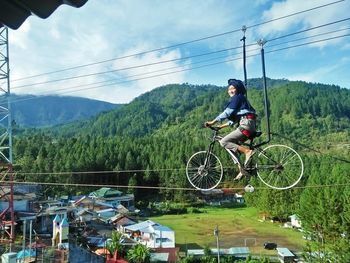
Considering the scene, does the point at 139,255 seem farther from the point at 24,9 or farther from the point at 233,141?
the point at 24,9

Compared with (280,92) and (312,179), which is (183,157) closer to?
(312,179)

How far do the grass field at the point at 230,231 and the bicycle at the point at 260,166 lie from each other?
83.8 ft

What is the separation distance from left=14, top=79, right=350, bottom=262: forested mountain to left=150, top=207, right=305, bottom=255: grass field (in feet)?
9.08

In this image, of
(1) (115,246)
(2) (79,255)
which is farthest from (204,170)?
(1) (115,246)

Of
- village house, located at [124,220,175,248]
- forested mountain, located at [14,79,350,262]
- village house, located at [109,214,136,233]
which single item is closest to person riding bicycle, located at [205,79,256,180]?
forested mountain, located at [14,79,350,262]

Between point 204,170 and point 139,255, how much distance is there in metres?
19.2

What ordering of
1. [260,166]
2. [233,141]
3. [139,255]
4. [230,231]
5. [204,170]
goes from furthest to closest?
1. [230,231]
2. [139,255]
3. [204,170]
4. [260,166]
5. [233,141]

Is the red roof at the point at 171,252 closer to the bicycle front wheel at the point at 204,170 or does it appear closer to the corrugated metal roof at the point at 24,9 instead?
the bicycle front wheel at the point at 204,170

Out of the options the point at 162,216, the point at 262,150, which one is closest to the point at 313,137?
the point at 162,216

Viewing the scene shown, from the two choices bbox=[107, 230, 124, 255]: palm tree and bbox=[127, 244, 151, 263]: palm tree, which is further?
bbox=[107, 230, 124, 255]: palm tree

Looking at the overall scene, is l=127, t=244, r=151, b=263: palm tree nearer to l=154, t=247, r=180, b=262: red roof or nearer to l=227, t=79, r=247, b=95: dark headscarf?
l=154, t=247, r=180, b=262: red roof

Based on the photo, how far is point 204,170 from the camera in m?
7.68

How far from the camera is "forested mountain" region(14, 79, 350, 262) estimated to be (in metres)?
29.9

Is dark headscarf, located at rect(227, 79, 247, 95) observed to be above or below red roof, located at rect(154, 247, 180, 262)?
above
